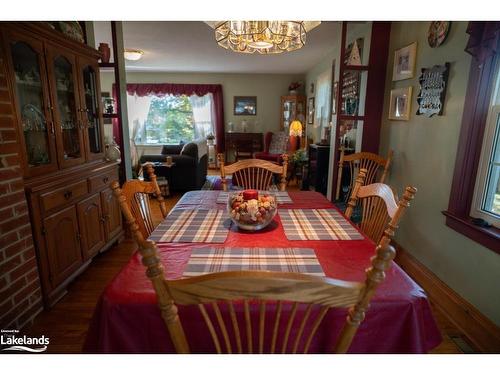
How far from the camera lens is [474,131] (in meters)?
1.75

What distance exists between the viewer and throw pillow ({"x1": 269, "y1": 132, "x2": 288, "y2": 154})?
659 cm

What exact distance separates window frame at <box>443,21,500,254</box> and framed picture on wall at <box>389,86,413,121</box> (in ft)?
2.13

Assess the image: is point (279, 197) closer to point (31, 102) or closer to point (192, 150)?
point (31, 102)

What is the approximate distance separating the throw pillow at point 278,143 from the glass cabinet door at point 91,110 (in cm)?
444

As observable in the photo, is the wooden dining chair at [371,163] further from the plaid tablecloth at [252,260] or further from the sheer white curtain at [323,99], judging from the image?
the sheer white curtain at [323,99]

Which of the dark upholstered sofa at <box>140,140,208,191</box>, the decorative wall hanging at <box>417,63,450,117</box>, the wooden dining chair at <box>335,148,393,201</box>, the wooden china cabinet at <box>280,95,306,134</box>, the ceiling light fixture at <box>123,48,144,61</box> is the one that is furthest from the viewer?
the wooden china cabinet at <box>280,95,306,134</box>

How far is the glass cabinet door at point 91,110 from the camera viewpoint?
2334 millimetres

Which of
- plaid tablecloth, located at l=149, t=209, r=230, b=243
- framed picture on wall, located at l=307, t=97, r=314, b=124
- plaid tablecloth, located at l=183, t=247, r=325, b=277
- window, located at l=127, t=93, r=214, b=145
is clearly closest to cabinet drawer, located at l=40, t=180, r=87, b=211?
plaid tablecloth, located at l=149, t=209, r=230, b=243

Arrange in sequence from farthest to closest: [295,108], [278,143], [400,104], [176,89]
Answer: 1. [176,89]
2. [278,143]
3. [295,108]
4. [400,104]

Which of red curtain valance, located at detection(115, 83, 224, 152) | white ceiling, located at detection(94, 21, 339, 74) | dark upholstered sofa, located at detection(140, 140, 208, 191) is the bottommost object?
dark upholstered sofa, located at detection(140, 140, 208, 191)

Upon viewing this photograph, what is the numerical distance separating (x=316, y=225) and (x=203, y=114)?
6.38m

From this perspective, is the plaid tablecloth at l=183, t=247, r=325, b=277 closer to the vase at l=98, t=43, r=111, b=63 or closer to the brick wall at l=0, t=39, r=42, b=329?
the brick wall at l=0, t=39, r=42, b=329

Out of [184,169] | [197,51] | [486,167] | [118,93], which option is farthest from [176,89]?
[486,167]

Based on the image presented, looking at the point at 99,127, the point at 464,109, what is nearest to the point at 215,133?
the point at 99,127
